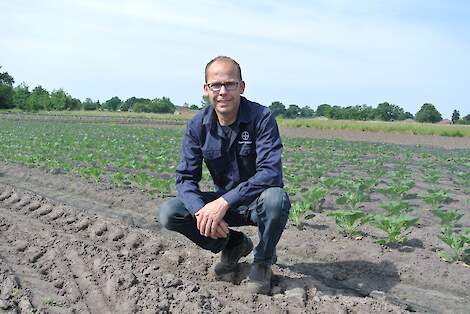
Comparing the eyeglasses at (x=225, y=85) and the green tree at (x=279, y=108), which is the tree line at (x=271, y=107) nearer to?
the green tree at (x=279, y=108)

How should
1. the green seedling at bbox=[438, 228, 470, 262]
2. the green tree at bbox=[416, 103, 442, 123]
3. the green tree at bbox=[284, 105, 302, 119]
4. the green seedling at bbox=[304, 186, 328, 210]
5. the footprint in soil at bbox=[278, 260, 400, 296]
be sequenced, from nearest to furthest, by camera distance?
the footprint in soil at bbox=[278, 260, 400, 296]
the green seedling at bbox=[438, 228, 470, 262]
the green seedling at bbox=[304, 186, 328, 210]
the green tree at bbox=[416, 103, 442, 123]
the green tree at bbox=[284, 105, 302, 119]

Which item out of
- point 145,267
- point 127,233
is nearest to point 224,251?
point 145,267

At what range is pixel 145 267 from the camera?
171 inches

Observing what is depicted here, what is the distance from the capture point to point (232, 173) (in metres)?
4.07

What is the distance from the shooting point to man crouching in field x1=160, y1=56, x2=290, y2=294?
3.75 metres

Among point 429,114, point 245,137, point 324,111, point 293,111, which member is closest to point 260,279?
point 245,137

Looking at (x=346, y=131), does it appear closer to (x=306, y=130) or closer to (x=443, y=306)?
(x=306, y=130)

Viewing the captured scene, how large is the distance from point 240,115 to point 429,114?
77.0 meters

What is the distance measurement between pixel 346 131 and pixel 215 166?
34.0 meters

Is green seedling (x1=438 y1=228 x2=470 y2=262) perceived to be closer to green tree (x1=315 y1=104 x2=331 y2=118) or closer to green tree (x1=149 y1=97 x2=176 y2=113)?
green tree (x1=315 y1=104 x2=331 y2=118)

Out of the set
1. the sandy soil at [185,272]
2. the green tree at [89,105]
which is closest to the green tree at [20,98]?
the green tree at [89,105]

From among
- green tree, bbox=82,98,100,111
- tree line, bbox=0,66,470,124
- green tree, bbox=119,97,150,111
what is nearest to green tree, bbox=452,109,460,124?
tree line, bbox=0,66,470,124

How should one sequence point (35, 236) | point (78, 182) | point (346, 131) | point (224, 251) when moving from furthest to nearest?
point (346, 131)
point (78, 182)
point (35, 236)
point (224, 251)

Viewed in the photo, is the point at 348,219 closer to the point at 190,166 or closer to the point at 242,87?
the point at 190,166
